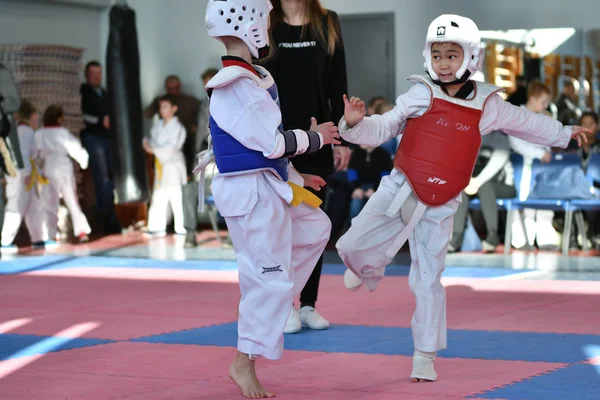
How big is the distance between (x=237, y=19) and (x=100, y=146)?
10166 mm

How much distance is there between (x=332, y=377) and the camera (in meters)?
4.46

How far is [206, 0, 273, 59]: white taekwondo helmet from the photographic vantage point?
161 inches

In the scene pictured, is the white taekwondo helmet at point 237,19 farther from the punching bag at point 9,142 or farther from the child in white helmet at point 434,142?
the punching bag at point 9,142

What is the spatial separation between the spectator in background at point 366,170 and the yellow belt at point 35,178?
3583 millimetres

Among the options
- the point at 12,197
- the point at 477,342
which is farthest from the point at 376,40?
the point at 477,342

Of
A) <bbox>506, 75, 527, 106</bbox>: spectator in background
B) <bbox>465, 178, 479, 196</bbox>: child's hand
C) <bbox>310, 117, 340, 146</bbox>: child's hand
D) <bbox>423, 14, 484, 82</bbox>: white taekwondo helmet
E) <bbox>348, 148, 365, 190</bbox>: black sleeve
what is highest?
<bbox>423, 14, 484, 82</bbox>: white taekwondo helmet

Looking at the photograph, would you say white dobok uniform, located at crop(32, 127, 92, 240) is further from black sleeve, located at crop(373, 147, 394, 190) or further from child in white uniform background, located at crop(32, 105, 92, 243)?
black sleeve, located at crop(373, 147, 394, 190)

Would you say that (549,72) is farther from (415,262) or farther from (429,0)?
(415,262)

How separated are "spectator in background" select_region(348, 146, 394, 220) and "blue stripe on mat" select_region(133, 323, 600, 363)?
526 centimetres

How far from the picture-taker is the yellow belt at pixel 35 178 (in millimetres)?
12038

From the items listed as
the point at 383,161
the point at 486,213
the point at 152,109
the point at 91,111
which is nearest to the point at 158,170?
the point at 91,111

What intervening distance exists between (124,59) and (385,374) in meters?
9.29

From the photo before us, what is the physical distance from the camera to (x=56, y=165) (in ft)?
41.3

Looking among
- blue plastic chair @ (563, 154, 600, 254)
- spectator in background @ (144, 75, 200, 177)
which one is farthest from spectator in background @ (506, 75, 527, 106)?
spectator in background @ (144, 75, 200, 177)
